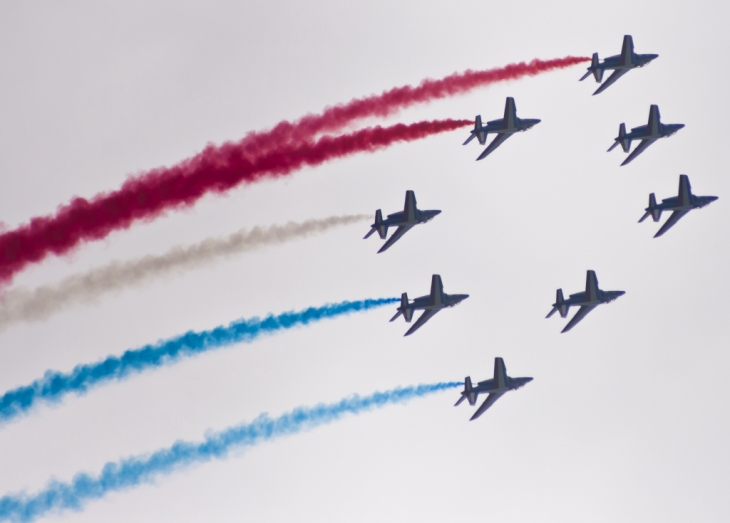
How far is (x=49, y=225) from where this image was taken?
218 ft

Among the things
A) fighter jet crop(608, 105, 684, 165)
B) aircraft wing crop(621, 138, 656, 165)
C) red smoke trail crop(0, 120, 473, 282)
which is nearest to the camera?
red smoke trail crop(0, 120, 473, 282)

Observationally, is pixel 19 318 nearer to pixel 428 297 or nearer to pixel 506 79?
pixel 428 297

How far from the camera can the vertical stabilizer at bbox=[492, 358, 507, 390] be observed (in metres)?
82.9

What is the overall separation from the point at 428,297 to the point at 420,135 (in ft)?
33.0

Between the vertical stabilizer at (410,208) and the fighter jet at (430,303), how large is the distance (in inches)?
176

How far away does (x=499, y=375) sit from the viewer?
273ft

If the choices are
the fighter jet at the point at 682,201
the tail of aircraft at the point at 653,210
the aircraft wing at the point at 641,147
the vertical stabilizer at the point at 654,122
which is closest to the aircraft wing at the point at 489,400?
the fighter jet at the point at 682,201

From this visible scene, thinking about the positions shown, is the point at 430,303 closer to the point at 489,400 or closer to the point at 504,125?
the point at 489,400

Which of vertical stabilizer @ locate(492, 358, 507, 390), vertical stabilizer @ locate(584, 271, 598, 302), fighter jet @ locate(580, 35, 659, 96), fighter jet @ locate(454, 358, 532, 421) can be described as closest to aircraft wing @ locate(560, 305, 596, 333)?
vertical stabilizer @ locate(584, 271, 598, 302)

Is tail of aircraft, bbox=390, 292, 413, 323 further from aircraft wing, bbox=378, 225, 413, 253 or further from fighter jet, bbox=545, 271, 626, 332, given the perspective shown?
fighter jet, bbox=545, 271, 626, 332

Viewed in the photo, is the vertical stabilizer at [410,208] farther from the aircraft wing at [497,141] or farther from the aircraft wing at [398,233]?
the aircraft wing at [497,141]

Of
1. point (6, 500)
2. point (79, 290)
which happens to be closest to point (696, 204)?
point (79, 290)

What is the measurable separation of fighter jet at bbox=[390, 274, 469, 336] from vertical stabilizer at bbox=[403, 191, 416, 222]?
4461 mm

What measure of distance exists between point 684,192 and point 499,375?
16039 mm
